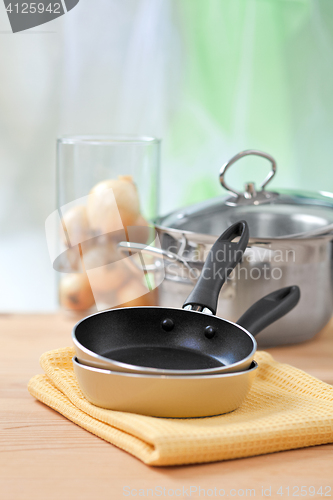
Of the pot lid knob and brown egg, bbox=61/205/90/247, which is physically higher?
the pot lid knob

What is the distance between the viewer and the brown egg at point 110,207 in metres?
0.73

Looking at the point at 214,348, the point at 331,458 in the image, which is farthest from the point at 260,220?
the point at 331,458

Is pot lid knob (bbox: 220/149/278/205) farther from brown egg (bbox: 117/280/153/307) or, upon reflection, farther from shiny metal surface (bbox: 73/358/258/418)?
shiny metal surface (bbox: 73/358/258/418)

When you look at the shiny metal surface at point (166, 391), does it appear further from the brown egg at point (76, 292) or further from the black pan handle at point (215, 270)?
the brown egg at point (76, 292)

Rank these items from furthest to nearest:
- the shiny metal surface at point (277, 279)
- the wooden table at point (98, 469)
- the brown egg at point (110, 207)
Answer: the brown egg at point (110, 207) < the shiny metal surface at point (277, 279) < the wooden table at point (98, 469)

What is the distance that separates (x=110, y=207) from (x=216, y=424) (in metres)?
0.40

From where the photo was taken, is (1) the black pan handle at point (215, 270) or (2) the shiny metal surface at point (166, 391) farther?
(1) the black pan handle at point (215, 270)

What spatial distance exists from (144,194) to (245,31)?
14.1 inches

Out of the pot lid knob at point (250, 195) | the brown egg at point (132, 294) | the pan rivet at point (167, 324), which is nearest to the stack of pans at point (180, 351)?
the pan rivet at point (167, 324)

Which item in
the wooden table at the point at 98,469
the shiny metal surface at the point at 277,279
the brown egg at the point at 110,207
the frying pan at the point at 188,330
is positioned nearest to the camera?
the wooden table at the point at 98,469

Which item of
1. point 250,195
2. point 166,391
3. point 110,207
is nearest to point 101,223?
point 110,207

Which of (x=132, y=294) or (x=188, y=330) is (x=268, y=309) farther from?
(x=132, y=294)

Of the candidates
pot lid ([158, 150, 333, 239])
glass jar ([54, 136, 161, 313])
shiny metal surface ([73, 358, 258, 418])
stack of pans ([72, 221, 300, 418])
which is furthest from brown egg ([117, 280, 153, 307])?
shiny metal surface ([73, 358, 258, 418])

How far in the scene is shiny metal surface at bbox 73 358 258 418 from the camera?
0.38 meters
